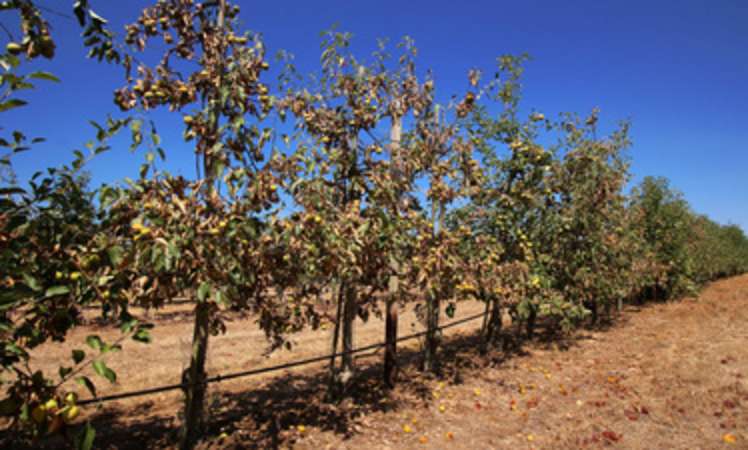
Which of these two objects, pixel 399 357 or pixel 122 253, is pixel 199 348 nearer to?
pixel 122 253

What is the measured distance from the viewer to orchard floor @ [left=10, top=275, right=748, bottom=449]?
17.4 feet

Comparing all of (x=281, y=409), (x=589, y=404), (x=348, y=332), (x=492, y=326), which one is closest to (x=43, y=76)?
(x=348, y=332)

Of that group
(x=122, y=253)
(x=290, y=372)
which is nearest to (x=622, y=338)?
(x=290, y=372)

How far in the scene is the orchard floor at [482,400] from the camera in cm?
530

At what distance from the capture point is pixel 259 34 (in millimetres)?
4004

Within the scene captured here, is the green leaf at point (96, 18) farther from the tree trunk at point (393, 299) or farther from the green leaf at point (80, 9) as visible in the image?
the tree trunk at point (393, 299)

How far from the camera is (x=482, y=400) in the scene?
6824mm

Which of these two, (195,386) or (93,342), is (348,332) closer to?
(195,386)

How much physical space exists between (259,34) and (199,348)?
131 inches

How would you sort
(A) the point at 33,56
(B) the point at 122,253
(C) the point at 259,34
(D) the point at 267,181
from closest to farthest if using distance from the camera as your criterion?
(A) the point at 33,56 → (B) the point at 122,253 → (D) the point at 267,181 → (C) the point at 259,34

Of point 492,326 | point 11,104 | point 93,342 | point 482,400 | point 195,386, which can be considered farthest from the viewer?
point 492,326

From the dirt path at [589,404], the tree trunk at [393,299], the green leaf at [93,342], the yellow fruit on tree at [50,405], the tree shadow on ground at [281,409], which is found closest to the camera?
the yellow fruit on tree at [50,405]

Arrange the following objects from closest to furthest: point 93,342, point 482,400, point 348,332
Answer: point 93,342 < point 348,332 < point 482,400

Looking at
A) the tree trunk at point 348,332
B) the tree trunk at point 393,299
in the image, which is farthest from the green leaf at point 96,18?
the tree trunk at point 348,332
